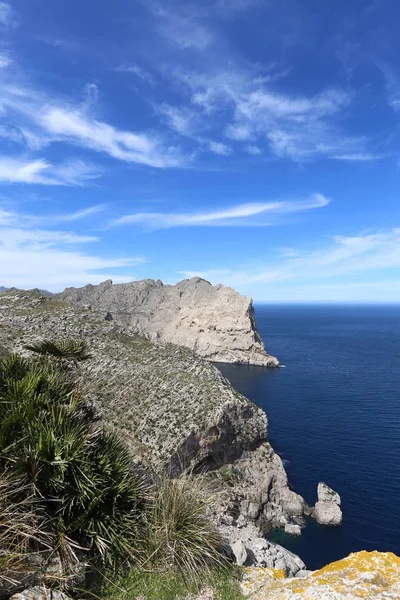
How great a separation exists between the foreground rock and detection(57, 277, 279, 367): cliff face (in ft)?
238

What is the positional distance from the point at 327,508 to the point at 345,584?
33648 millimetres

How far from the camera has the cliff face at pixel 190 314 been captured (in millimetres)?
121375

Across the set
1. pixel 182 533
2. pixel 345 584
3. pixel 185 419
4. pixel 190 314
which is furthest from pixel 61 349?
pixel 190 314

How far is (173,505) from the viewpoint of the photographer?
8602mm

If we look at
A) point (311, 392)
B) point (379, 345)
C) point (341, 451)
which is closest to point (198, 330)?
point (311, 392)

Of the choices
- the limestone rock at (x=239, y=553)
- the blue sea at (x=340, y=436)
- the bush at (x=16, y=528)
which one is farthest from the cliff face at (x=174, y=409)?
the bush at (x=16, y=528)

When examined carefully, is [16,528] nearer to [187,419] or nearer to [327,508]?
[187,419]

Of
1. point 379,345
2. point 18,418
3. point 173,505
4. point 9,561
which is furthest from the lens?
point 379,345

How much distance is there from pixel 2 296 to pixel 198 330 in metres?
87.4

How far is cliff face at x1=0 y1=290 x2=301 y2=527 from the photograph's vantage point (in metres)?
31.3

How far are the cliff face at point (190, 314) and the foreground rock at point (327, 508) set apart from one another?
7254cm

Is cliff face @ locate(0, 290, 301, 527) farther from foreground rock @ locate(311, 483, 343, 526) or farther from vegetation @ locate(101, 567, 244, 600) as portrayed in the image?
vegetation @ locate(101, 567, 244, 600)

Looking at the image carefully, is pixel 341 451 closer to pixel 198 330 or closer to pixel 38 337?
pixel 38 337

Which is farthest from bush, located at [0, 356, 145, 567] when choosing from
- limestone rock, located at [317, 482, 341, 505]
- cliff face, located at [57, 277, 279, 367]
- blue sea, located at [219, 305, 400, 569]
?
cliff face, located at [57, 277, 279, 367]
